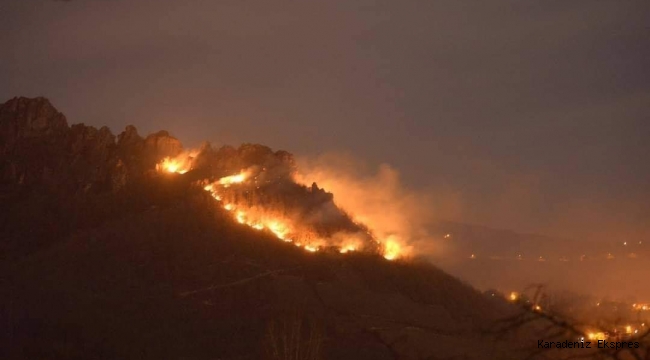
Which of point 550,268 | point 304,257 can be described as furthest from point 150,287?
point 550,268

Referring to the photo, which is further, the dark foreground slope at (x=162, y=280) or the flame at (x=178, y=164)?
the flame at (x=178, y=164)

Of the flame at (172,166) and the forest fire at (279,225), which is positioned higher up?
the flame at (172,166)

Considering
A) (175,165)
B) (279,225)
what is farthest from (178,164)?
(279,225)

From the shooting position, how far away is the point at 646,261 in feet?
404

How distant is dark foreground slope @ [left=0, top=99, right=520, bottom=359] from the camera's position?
1740 inches

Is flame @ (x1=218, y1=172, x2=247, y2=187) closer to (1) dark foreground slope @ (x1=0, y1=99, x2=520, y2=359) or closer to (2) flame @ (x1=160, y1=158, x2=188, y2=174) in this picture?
(1) dark foreground slope @ (x1=0, y1=99, x2=520, y2=359)

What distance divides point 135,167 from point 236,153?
9.04 metres

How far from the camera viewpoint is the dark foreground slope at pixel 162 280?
44.2 meters

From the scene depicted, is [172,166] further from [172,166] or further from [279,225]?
[279,225]

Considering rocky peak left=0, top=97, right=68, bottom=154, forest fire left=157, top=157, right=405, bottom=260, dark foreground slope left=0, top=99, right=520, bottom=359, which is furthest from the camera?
rocky peak left=0, top=97, right=68, bottom=154

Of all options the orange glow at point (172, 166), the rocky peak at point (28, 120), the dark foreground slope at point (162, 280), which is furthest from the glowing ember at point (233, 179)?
the rocky peak at point (28, 120)

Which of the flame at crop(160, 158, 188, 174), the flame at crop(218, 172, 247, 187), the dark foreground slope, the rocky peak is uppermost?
the rocky peak

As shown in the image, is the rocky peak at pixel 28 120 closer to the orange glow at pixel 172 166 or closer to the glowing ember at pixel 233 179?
the orange glow at pixel 172 166

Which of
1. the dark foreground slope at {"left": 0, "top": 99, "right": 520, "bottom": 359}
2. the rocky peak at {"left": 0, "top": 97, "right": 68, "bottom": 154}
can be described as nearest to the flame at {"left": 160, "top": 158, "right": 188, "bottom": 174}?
the dark foreground slope at {"left": 0, "top": 99, "right": 520, "bottom": 359}
